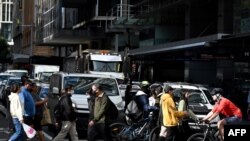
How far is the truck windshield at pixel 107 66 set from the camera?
3098cm

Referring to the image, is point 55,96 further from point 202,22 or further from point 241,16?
point 202,22

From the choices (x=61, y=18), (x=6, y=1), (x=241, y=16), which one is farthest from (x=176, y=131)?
(x=6, y=1)

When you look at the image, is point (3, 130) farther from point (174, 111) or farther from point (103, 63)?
point (103, 63)

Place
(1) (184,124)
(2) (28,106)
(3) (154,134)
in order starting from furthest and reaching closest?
(3) (154,134) → (1) (184,124) → (2) (28,106)

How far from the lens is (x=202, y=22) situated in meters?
40.3

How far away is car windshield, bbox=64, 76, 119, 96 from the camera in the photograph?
766 inches

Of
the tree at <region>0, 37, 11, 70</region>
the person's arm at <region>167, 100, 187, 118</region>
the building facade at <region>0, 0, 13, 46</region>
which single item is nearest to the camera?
the person's arm at <region>167, 100, 187, 118</region>

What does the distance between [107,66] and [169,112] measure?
666 inches

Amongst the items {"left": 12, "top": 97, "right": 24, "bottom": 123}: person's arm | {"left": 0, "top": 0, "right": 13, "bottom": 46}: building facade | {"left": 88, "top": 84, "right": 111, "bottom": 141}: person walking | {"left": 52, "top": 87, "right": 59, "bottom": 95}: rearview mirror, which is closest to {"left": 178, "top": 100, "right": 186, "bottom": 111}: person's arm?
{"left": 88, "top": 84, "right": 111, "bottom": 141}: person walking

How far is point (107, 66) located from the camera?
3102cm

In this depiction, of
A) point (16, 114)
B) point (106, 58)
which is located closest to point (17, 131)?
point (16, 114)

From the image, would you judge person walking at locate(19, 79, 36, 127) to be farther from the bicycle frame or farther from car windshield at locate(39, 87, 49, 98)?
car windshield at locate(39, 87, 49, 98)

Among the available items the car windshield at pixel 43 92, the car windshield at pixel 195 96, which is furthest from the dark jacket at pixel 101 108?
the car windshield at pixel 43 92

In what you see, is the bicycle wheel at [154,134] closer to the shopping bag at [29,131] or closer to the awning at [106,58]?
the shopping bag at [29,131]
